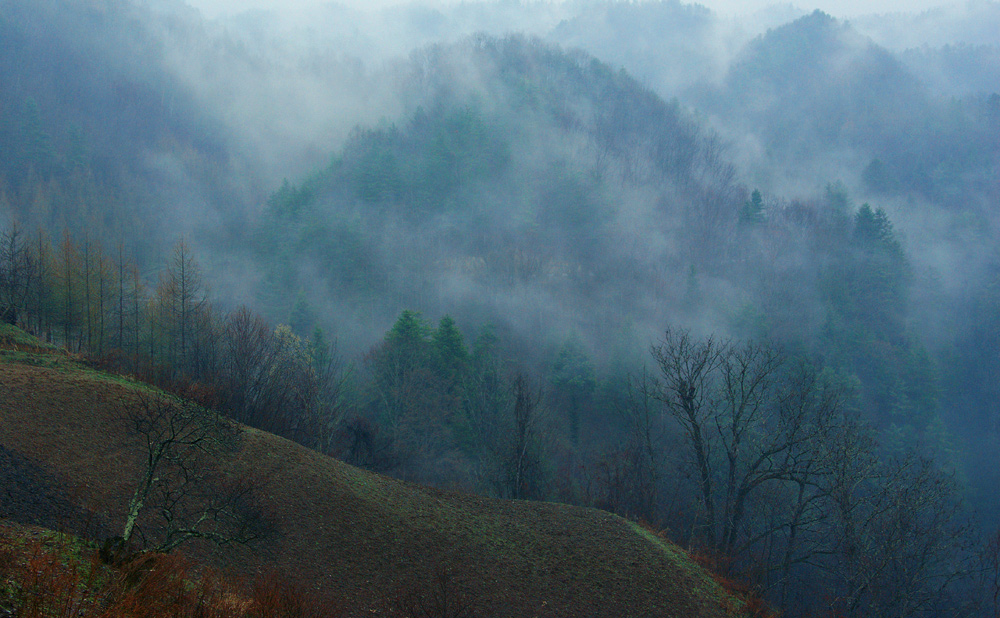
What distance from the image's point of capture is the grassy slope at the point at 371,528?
12.1 meters

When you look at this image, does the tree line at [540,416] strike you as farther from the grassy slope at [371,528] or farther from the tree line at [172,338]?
the grassy slope at [371,528]

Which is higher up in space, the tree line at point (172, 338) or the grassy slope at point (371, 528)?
the tree line at point (172, 338)

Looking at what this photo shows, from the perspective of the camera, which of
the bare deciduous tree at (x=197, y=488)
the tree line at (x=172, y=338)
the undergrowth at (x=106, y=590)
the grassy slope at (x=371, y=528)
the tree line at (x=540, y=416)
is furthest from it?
the tree line at (x=172, y=338)

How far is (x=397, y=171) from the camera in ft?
230

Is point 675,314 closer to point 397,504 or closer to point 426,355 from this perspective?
point 426,355

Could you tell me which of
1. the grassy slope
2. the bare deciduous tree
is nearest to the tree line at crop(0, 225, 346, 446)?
the grassy slope

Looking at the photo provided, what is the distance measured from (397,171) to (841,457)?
62.1 meters

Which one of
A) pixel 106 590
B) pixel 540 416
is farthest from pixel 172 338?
pixel 106 590

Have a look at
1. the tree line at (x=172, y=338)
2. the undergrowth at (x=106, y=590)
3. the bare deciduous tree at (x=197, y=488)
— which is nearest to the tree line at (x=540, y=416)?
the tree line at (x=172, y=338)

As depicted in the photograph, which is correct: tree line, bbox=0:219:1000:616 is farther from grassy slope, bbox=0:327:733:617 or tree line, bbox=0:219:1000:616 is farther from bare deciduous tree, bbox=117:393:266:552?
bare deciduous tree, bbox=117:393:266:552

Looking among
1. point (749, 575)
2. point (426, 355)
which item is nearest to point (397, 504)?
point (749, 575)

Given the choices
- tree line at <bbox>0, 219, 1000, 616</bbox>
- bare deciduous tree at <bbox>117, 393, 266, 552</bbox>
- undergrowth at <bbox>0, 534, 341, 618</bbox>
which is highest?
tree line at <bbox>0, 219, 1000, 616</bbox>

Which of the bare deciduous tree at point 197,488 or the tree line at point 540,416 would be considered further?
the tree line at point 540,416

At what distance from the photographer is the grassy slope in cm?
1209
